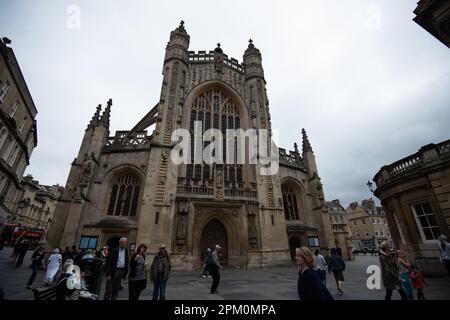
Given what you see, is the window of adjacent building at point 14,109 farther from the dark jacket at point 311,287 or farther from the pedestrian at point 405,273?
the pedestrian at point 405,273

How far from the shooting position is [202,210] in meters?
15.0

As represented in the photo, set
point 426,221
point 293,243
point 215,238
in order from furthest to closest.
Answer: point 293,243 → point 215,238 → point 426,221

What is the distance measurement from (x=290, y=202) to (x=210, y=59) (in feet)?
57.7

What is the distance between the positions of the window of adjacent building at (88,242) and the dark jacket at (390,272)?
596 inches

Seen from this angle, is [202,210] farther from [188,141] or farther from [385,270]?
[385,270]

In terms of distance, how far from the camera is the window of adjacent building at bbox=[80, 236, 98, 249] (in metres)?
13.0

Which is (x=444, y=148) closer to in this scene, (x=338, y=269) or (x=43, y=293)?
(x=338, y=269)

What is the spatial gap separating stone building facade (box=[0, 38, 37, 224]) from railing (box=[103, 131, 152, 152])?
6684 millimetres

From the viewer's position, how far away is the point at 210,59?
73.7 feet

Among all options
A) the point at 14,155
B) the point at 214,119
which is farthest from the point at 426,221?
the point at 14,155

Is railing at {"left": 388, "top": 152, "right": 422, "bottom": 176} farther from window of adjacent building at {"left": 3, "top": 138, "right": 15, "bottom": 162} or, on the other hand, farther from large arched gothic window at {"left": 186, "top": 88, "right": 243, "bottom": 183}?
window of adjacent building at {"left": 3, "top": 138, "right": 15, "bottom": 162}

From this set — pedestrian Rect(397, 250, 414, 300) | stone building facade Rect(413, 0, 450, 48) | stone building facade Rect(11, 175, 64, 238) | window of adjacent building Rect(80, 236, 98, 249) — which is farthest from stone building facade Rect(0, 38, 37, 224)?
pedestrian Rect(397, 250, 414, 300)

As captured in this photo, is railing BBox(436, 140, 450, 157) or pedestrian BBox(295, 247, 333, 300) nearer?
pedestrian BBox(295, 247, 333, 300)

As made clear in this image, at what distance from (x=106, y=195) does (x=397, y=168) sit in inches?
754
